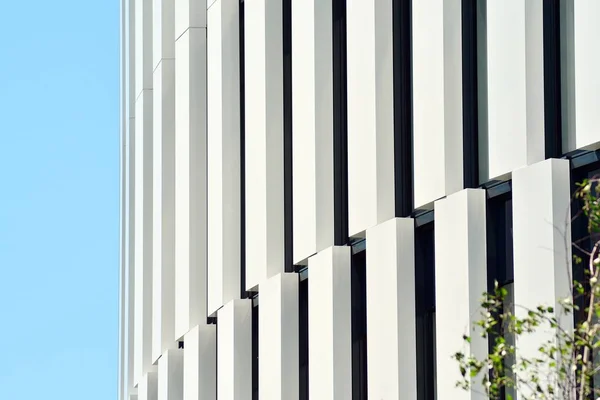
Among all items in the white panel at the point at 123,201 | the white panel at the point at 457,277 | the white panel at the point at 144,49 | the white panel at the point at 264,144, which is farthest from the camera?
the white panel at the point at 123,201

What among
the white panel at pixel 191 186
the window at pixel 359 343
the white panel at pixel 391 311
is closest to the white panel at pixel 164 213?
the white panel at pixel 191 186

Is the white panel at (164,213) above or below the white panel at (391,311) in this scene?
above

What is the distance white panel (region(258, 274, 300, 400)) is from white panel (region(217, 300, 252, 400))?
37.2 inches

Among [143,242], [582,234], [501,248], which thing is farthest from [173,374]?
[582,234]

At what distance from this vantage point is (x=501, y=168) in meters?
10.8

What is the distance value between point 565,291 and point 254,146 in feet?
26.4

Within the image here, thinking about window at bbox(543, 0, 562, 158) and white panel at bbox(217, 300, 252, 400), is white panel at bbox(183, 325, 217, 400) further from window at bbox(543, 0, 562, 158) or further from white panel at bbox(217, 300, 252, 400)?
window at bbox(543, 0, 562, 158)

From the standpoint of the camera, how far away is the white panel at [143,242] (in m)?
24.5

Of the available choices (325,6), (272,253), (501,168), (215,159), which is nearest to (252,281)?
(272,253)

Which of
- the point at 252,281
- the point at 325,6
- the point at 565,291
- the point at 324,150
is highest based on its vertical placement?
the point at 325,6

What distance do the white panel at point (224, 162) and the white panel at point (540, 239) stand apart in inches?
330

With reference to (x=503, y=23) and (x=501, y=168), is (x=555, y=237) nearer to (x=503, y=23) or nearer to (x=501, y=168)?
(x=501, y=168)

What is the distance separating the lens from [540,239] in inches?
392

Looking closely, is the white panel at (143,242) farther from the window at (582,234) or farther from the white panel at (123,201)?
the window at (582,234)
